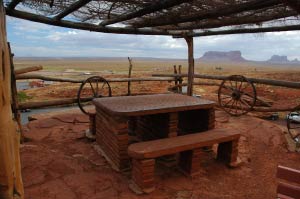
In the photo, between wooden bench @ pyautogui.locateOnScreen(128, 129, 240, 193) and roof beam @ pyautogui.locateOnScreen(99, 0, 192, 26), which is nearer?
roof beam @ pyautogui.locateOnScreen(99, 0, 192, 26)

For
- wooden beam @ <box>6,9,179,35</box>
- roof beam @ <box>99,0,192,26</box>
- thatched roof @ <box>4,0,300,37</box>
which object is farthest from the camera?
wooden beam @ <box>6,9,179,35</box>

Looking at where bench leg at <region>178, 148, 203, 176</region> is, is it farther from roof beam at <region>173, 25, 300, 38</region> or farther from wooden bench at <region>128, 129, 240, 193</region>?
roof beam at <region>173, 25, 300, 38</region>

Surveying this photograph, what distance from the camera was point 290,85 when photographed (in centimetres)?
587

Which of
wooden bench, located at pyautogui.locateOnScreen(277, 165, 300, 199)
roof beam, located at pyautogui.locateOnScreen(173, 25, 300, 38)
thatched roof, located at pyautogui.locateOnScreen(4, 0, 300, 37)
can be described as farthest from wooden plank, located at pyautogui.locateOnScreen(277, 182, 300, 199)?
roof beam, located at pyautogui.locateOnScreen(173, 25, 300, 38)

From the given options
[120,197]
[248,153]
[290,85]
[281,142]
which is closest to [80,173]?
[120,197]

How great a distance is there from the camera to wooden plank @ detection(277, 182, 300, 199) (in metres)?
1.99

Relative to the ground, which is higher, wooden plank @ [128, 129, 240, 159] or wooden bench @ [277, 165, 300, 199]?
wooden bench @ [277, 165, 300, 199]

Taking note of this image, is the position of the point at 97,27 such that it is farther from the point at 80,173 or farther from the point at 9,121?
the point at 9,121

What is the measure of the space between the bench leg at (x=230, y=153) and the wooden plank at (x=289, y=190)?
195cm

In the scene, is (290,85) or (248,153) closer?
Result: (248,153)

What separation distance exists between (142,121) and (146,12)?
6.91 feet

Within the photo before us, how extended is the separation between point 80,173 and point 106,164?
1.57 feet

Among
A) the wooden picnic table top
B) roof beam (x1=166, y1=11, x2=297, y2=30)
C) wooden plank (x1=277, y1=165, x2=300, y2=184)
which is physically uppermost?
roof beam (x1=166, y1=11, x2=297, y2=30)

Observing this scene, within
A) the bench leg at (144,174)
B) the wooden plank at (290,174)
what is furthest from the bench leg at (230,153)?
the wooden plank at (290,174)
